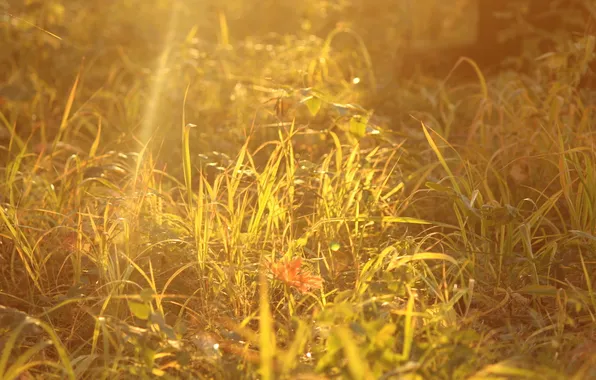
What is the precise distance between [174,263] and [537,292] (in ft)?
3.20

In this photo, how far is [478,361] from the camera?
165cm

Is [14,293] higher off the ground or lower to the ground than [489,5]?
lower

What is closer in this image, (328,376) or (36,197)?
(328,376)

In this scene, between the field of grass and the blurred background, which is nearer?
the field of grass

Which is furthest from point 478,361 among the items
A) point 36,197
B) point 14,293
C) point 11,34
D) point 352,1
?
point 352,1

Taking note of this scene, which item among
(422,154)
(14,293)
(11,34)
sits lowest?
(14,293)

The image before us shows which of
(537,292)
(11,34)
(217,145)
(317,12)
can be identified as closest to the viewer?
(537,292)

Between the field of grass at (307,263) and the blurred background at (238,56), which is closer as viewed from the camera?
the field of grass at (307,263)

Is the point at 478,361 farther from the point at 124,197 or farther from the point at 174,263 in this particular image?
the point at 124,197

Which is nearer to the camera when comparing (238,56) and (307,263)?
(307,263)

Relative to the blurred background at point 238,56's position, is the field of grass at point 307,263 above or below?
below

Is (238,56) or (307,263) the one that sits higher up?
(238,56)

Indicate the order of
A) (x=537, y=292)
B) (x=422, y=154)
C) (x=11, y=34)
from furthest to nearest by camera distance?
(x=11, y=34)
(x=422, y=154)
(x=537, y=292)

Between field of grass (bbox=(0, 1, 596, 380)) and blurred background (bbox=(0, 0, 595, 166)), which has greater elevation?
blurred background (bbox=(0, 0, 595, 166))
